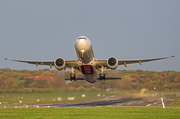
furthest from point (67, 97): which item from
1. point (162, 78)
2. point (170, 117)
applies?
point (170, 117)

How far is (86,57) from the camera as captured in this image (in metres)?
35.4

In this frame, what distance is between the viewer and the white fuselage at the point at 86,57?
33706 mm

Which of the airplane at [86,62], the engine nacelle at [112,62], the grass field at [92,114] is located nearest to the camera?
the grass field at [92,114]

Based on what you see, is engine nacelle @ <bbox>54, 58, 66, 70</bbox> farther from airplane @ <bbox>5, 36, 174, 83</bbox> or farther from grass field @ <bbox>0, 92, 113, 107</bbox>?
grass field @ <bbox>0, 92, 113, 107</bbox>

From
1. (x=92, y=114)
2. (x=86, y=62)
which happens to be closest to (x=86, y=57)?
(x=86, y=62)

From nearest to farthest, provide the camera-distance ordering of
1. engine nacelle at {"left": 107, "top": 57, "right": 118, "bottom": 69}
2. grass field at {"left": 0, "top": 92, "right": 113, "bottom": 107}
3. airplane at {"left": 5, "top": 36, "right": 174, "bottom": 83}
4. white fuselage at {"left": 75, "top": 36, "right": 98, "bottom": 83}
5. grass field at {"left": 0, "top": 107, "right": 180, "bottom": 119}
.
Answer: grass field at {"left": 0, "top": 107, "right": 180, "bottom": 119}
white fuselage at {"left": 75, "top": 36, "right": 98, "bottom": 83}
airplane at {"left": 5, "top": 36, "right": 174, "bottom": 83}
engine nacelle at {"left": 107, "top": 57, "right": 118, "bottom": 69}
grass field at {"left": 0, "top": 92, "right": 113, "bottom": 107}

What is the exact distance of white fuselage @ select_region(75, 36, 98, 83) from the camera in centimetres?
3371

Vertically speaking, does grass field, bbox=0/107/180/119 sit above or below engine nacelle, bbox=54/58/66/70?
below

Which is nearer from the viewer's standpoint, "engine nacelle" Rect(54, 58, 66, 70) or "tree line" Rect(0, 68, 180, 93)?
"engine nacelle" Rect(54, 58, 66, 70)

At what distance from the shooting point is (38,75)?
52156mm

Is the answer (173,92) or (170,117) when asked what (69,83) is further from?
(170,117)

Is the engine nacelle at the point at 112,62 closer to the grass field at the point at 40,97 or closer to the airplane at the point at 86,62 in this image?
the airplane at the point at 86,62

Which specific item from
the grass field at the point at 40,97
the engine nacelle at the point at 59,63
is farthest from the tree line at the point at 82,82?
the engine nacelle at the point at 59,63

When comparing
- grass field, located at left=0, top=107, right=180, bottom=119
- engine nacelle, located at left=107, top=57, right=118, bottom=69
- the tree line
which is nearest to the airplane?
engine nacelle, located at left=107, top=57, right=118, bottom=69
